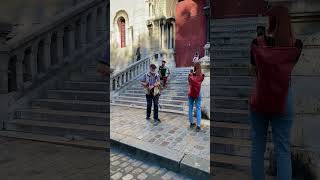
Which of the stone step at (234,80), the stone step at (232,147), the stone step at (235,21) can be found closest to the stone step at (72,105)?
the stone step at (234,80)

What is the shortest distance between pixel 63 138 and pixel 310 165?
3653 millimetres

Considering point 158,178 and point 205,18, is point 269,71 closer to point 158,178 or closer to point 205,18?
point 158,178

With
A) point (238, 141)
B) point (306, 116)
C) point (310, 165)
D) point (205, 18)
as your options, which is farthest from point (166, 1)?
point (310, 165)

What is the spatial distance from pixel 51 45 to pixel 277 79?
6.28 metres

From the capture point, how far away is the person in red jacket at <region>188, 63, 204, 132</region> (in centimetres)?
455

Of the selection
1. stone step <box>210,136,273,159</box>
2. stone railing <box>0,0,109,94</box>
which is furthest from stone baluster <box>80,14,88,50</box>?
stone step <box>210,136,273,159</box>

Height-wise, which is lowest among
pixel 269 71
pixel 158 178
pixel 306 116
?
pixel 158 178

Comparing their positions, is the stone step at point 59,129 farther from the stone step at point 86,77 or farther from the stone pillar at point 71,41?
the stone pillar at point 71,41

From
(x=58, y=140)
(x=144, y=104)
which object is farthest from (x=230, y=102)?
(x=58, y=140)

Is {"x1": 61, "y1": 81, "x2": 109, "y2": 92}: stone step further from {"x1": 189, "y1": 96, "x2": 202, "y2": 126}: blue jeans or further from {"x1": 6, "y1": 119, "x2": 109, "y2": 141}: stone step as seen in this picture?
{"x1": 189, "y1": 96, "x2": 202, "y2": 126}: blue jeans

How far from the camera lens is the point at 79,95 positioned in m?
6.78

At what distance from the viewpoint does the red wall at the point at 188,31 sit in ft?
15.5

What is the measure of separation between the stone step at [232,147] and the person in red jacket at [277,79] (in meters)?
1.57

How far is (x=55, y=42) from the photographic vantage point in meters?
7.80
